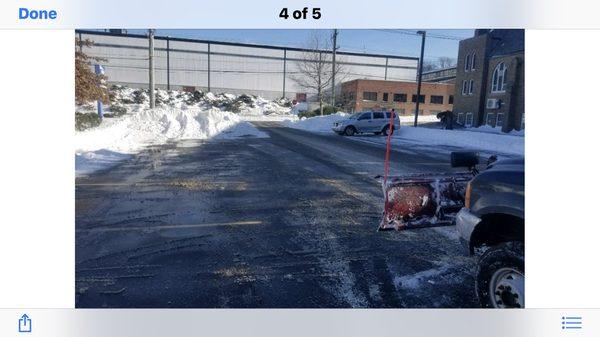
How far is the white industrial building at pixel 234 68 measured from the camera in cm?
3281

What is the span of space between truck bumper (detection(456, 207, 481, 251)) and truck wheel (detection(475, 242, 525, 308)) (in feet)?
1.21

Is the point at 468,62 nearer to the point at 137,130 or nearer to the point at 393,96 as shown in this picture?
the point at 393,96

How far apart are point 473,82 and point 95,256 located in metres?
34.7

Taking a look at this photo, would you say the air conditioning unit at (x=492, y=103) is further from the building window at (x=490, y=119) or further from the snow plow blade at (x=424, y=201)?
the snow plow blade at (x=424, y=201)

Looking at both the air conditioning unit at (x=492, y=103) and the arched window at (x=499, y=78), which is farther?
the air conditioning unit at (x=492, y=103)

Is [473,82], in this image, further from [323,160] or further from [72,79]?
[72,79]

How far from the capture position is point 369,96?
44.2m

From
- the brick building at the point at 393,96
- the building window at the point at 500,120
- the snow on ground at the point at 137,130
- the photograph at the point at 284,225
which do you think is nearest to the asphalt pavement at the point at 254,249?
the photograph at the point at 284,225

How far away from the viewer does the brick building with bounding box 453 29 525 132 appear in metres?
27.8

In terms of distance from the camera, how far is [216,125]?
22281 mm

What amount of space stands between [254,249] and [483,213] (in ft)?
8.06

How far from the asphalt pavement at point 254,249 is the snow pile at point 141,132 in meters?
2.99

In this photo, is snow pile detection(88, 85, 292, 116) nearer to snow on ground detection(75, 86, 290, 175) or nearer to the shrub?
snow on ground detection(75, 86, 290, 175)

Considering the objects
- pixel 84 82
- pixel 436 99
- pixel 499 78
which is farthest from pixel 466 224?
pixel 436 99
